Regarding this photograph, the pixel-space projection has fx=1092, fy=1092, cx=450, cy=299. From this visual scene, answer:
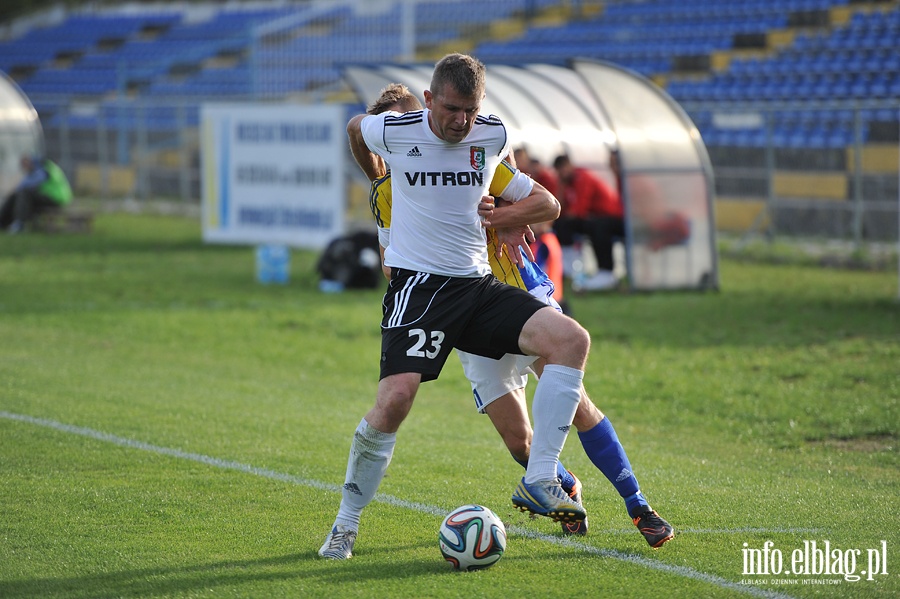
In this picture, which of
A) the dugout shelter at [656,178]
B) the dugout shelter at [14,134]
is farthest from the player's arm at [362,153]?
the dugout shelter at [14,134]

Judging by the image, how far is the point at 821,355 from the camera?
1056cm

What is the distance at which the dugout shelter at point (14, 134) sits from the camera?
25391mm

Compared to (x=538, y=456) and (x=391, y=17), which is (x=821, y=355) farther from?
(x=391, y=17)

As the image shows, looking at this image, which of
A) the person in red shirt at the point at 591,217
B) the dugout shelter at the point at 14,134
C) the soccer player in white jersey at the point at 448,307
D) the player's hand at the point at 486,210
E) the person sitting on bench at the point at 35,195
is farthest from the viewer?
the dugout shelter at the point at 14,134

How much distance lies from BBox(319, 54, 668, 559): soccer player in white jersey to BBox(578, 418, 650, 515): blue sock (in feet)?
0.84

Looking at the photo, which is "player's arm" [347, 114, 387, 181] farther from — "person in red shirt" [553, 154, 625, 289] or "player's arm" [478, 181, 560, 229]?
"person in red shirt" [553, 154, 625, 289]

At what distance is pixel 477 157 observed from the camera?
16.1ft

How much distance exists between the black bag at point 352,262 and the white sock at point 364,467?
34.5 feet

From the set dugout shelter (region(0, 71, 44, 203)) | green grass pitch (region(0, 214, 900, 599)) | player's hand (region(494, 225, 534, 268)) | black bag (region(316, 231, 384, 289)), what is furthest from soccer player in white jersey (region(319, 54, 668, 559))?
dugout shelter (region(0, 71, 44, 203))

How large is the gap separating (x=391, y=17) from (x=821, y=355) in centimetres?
2393

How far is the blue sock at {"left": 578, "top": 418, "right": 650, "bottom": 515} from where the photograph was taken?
5023 millimetres

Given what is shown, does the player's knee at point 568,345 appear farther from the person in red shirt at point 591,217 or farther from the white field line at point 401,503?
the person in red shirt at point 591,217

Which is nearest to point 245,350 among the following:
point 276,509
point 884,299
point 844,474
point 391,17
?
point 276,509

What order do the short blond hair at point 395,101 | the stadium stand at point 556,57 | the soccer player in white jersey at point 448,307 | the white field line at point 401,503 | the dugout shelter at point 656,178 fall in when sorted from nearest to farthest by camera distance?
the white field line at point 401,503
the soccer player in white jersey at point 448,307
the short blond hair at point 395,101
the dugout shelter at point 656,178
the stadium stand at point 556,57
